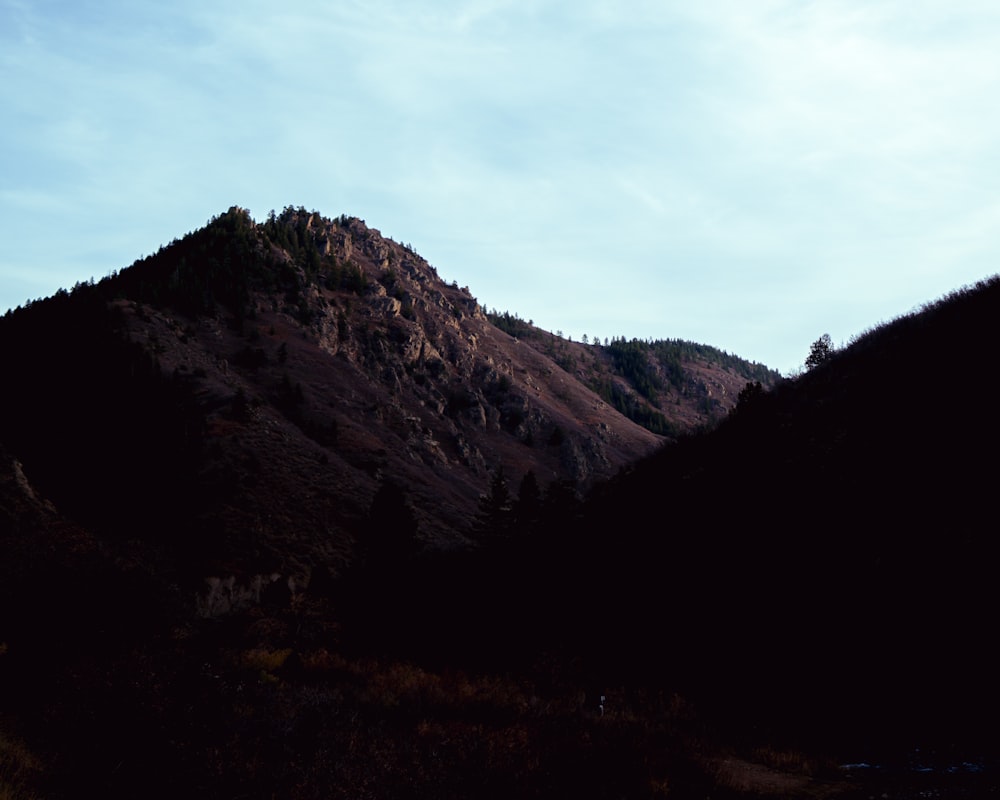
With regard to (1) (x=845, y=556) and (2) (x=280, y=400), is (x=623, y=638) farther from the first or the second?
(2) (x=280, y=400)

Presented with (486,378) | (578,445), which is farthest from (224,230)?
(578,445)

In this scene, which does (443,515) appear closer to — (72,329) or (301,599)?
(72,329)

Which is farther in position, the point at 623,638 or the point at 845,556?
the point at 623,638

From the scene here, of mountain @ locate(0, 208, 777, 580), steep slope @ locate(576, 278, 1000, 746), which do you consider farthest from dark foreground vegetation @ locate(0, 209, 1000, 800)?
mountain @ locate(0, 208, 777, 580)

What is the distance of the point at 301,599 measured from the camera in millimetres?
21547

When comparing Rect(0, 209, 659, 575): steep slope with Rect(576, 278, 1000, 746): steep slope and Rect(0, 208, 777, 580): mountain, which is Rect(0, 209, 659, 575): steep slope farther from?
Rect(576, 278, 1000, 746): steep slope

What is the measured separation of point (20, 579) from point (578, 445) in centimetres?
10583

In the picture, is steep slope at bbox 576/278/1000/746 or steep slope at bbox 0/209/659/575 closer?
steep slope at bbox 576/278/1000/746

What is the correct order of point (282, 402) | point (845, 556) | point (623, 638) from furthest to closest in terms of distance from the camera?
1. point (282, 402)
2. point (623, 638)
3. point (845, 556)

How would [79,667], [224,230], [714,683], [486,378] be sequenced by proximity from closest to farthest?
[79,667] < [714,683] < [224,230] < [486,378]

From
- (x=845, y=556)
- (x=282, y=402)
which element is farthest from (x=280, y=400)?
(x=845, y=556)

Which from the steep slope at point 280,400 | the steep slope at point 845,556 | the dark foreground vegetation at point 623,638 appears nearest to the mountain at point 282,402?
Result: the steep slope at point 280,400

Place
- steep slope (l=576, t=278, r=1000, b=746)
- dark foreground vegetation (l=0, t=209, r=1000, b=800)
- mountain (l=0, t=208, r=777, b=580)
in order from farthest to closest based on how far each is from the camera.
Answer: mountain (l=0, t=208, r=777, b=580) → steep slope (l=576, t=278, r=1000, b=746) → dark foreground vegetation (l=0, t=209, r=1000, b=800)

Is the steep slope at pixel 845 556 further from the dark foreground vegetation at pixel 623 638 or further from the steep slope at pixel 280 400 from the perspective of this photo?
the steep slope at pixel 280 400
